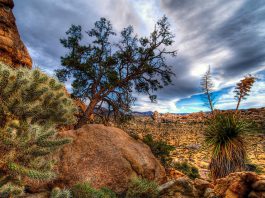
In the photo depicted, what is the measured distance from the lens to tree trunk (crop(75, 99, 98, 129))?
12480 millimetres

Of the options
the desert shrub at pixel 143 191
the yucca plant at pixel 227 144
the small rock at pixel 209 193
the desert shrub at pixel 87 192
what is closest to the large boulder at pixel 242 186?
the small rock at pixel 209 193

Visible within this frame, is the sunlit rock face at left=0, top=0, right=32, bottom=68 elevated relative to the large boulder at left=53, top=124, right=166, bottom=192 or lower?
elevated

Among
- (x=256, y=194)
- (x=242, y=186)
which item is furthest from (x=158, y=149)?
(x=256, y=194)

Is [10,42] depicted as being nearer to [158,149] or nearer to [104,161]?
[104,161]

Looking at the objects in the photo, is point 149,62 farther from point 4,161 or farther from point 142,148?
point 4,161

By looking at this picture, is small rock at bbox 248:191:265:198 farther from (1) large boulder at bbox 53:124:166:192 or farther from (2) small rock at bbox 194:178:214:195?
(1) large boulder at bbox 53:124:166:192

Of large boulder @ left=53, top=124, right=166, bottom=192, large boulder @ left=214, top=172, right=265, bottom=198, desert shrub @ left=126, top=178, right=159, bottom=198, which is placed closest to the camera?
large boulder @ left=214, top=172, right=265, bottom=198

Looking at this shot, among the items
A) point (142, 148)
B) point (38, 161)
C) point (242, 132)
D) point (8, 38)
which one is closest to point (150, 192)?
point (142, 148)

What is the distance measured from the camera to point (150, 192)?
5266 mm

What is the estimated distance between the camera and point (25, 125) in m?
4.46

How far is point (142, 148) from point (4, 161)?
180 inches

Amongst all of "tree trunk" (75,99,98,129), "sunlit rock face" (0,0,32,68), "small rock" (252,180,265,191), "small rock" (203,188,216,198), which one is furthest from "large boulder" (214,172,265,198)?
"sunlit rock face" (0,0,32,68)

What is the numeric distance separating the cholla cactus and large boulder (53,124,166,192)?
1.30 m

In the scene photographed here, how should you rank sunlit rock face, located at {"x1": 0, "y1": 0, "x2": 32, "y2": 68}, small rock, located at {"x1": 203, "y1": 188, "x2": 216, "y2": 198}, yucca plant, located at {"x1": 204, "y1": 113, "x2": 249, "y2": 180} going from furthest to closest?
sunlit rock face, located at {"x1": 0, "y1": 0, "x2": 32, "y2": 68}
yucca plant, located at {"x1": 204, "y1": 113, "x2": 249, "y2": 180}
small rock, located at {"x1": 203, "y1": 188, "x2": 216, "y2": 198}
